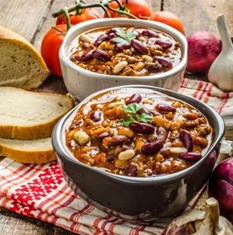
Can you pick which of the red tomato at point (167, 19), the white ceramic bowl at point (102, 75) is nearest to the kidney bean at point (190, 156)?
the white ceramic bowl at point (102, 75)

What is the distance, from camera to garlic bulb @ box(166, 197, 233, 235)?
86.7 inches

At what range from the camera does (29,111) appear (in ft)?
9.95

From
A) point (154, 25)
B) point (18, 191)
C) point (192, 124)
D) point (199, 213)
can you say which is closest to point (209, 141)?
point (192, 124)

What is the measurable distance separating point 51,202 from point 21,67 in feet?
3.06

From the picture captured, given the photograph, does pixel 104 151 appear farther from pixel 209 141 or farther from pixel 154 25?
pixel 154 25

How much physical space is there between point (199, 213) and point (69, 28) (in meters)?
1.26

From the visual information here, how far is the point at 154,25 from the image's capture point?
3209mm

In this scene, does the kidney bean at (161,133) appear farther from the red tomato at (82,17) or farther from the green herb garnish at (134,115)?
the red tomato at (82,17)

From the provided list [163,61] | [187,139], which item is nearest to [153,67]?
[163,61]

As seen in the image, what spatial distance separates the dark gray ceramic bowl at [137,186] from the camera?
7.43 ft

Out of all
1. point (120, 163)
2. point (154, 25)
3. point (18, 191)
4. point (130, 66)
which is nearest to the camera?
point (120, 163)

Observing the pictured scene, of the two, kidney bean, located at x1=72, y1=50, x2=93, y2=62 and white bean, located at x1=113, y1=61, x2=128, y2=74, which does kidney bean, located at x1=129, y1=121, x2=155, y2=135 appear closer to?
white bean, located at x1=113, y1=61, x2=128, y2=74

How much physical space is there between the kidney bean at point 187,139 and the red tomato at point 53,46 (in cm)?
112

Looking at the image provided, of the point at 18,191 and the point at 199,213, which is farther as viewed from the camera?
the point at 18,191
